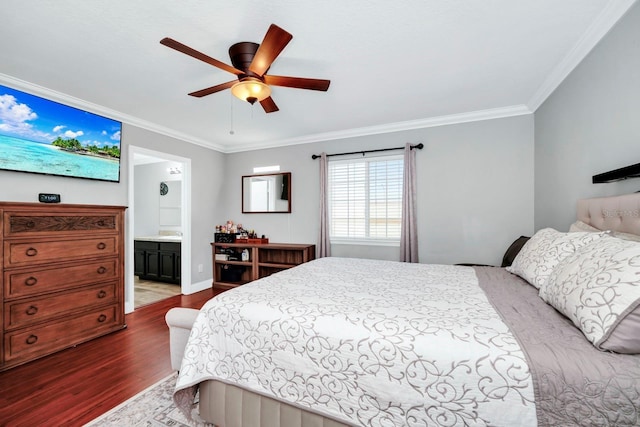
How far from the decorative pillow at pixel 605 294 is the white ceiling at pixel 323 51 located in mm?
1543

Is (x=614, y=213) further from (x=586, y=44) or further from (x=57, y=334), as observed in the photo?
(x=57, y=334)

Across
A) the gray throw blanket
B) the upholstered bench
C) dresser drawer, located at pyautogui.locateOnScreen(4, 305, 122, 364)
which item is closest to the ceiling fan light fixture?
the upholstered bench

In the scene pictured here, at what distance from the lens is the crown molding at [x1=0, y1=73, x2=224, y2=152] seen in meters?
2.54

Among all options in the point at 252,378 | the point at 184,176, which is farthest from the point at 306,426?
the point at 184,176

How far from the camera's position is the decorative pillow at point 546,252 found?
5.07ft

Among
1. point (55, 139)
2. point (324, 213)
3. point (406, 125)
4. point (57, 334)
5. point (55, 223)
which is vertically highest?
point (406, 125)

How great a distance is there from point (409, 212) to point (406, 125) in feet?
3.92

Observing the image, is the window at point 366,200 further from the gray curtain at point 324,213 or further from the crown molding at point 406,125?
the crown molding at point 406,125

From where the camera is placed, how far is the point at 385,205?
3904 mm

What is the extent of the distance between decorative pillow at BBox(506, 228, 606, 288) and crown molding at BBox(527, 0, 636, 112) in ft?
4.57

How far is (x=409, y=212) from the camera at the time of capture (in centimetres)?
365

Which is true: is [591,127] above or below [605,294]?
above

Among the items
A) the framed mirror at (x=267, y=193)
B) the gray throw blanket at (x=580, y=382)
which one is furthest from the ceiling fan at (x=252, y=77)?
the framed mirror at (x=267, y=193)

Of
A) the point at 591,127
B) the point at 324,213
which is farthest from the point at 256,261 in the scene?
the point at 591,127
